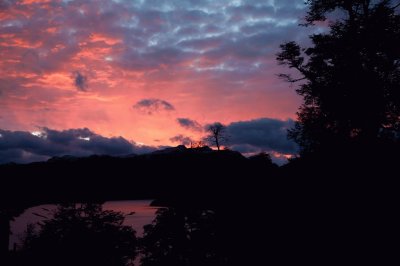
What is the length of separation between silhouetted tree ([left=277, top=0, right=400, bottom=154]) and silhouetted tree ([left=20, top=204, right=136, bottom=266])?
43.5 feet

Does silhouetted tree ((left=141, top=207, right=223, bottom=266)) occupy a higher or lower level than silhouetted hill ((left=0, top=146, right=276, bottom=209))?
lower

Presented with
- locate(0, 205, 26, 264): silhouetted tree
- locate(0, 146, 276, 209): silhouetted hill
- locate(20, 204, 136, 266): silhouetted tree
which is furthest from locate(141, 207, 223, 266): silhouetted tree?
locate(0, 205, 26, 264): silhouetted tree

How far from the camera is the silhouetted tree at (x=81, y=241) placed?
64.1 ft

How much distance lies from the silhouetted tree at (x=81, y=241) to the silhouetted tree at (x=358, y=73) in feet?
43.5

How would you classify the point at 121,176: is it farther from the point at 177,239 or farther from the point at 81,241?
the point at 81,241

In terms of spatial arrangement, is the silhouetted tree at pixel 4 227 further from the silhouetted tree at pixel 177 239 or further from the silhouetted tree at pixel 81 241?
the silhouetted tree at pixel 177 239

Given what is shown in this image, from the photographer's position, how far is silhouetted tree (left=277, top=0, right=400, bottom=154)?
1467cm

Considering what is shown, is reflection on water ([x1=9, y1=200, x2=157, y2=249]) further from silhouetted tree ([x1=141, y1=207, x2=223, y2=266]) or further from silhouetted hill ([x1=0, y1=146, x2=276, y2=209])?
silhouetted tree ([x1=141, y1=207, x2=223, y2=266])

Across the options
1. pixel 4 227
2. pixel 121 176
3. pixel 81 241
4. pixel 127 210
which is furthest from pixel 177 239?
pixel 127 210

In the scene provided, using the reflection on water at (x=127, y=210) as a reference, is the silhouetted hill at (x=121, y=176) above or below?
above

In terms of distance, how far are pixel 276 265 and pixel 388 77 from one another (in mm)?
12477

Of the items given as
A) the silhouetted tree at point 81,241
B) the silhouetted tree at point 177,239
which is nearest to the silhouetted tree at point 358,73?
the silhouetted tree at point 177,239

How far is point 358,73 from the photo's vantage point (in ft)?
48.6

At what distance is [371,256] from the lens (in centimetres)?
514
